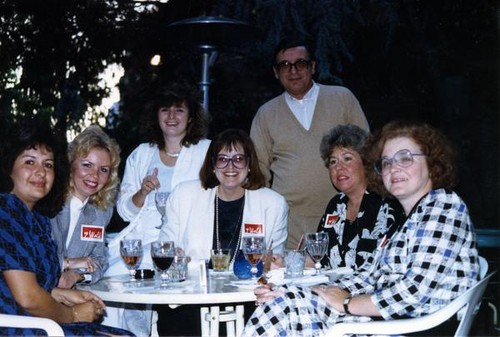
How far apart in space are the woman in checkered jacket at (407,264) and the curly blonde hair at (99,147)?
140 cm

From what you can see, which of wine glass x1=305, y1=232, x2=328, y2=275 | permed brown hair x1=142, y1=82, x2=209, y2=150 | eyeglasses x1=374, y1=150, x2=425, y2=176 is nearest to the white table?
wine glass x1=305, y1=232, x2=328, y2=275

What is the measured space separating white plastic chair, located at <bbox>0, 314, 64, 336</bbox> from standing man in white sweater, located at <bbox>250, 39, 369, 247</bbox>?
235cm

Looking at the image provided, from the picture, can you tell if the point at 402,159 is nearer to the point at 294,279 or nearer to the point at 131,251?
the point at 294,279

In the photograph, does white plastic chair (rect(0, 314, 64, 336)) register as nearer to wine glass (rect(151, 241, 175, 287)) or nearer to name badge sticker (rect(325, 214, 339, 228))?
wine glass (rect(151, 241, 175, 287))

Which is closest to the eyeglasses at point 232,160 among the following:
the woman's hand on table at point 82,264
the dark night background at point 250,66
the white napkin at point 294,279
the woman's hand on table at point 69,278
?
the white napkin at point 294,279

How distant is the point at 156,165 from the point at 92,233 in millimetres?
971

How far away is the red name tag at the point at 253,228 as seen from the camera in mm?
3064

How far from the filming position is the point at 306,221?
4234mm

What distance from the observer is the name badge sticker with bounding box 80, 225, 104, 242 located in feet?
10.3

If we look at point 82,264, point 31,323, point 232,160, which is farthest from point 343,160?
point 31,323

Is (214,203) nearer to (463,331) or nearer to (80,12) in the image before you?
(463,331)

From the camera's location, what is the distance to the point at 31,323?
212 cm

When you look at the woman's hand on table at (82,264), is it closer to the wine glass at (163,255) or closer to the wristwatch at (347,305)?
the wine glass at (163,255)

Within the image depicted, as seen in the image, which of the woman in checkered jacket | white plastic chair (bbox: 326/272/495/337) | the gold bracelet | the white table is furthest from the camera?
the gold bracelet
